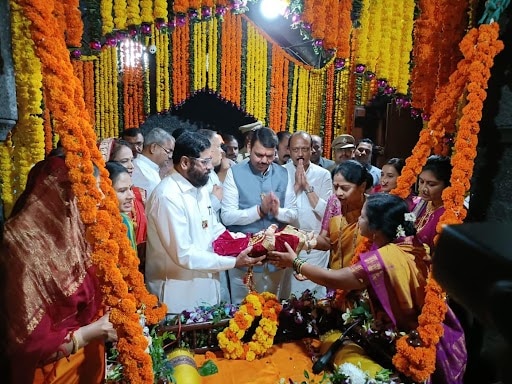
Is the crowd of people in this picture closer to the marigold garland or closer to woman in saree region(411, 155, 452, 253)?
woman in saree region(411, 155, 452, 253)

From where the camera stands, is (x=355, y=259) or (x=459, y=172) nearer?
(x=459, y=172)

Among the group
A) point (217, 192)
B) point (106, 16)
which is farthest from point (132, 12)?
point (217, 192)

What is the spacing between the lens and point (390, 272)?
249cm

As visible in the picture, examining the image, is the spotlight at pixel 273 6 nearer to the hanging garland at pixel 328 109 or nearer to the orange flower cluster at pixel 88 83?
the hanging garland at pixel 328 109

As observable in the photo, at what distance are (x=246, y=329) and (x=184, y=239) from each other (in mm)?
824

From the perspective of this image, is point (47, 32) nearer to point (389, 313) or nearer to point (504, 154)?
point (389, 313)

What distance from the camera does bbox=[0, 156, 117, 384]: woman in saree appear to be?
1954 mm

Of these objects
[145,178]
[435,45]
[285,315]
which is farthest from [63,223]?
[435,45]

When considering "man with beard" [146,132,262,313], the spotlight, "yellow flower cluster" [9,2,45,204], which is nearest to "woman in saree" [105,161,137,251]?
"man with beard" [146,132,262,313]

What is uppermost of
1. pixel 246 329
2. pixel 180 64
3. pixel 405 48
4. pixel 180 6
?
pixel 180 6

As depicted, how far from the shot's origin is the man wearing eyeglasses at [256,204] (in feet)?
13.4

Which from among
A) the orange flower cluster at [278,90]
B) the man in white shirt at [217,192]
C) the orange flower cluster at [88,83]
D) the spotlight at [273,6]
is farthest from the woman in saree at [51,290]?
the orange flower cluster at [278,90]

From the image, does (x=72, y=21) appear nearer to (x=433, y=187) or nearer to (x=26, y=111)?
(x=26, y=111)

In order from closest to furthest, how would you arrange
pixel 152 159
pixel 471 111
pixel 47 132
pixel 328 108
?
pixel 471 111 → pixel 152 159 → pixel 47 132 → pixel 328 108
